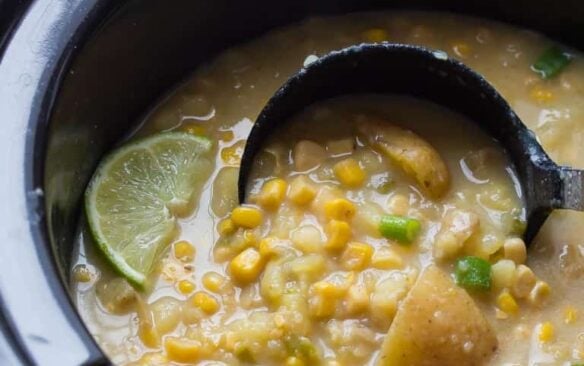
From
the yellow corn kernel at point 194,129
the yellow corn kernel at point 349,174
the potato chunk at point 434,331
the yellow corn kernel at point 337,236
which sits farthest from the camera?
the yellow corn kernel at point 194,129

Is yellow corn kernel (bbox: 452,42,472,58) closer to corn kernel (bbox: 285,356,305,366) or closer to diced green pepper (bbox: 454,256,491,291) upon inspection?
diced green pepper (bbox: 454,256,491,291)

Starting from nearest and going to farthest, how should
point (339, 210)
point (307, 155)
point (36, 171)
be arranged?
1. point (36, 171)
2. point (339, 210)
3. point (307, 155)

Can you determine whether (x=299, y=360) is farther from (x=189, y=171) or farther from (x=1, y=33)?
(x=1, y=33)

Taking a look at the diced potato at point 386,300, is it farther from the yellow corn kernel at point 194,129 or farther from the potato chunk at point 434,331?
the yellow corn kernel at point 194,129

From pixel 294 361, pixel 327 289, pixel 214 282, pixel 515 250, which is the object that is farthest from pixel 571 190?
pixel 214 282

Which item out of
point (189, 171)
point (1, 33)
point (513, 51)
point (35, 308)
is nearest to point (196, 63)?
point (189, 171)

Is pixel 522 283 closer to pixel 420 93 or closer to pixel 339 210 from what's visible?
pixel 339 210

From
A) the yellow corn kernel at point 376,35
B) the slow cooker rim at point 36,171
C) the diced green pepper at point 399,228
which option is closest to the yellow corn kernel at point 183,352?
the slow cooker rim at point 36,171
